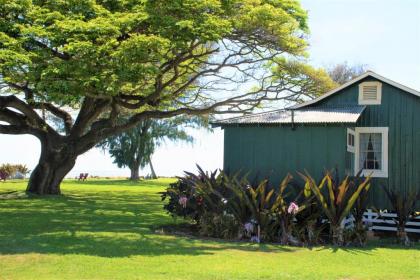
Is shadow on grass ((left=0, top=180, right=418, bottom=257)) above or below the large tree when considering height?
below

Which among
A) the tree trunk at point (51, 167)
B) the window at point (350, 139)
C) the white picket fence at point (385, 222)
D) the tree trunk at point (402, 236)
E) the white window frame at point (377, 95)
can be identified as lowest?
the tree trunk at point (402, 236)

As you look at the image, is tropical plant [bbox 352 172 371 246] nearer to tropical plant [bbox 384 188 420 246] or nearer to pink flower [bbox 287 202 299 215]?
tropical plant [bbox 384 188 420 246]

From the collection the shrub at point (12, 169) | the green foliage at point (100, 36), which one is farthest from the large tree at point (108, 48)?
the shrub at point (12, 169)

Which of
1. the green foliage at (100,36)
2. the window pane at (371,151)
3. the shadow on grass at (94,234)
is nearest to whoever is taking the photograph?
the shadow on grass at (94,234)

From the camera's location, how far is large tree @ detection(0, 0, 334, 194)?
16922 mm

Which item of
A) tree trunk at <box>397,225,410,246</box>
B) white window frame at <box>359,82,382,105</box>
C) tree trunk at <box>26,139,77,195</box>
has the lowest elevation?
tree trunk at <box>397,225,410,246</box>

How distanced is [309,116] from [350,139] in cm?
132

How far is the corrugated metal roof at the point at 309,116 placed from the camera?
49.3 feet

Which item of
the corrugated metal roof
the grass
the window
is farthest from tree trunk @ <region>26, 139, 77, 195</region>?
the window

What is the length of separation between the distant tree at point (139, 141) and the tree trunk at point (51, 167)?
92.3 feet

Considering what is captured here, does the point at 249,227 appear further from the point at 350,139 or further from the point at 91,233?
the point at 350,139

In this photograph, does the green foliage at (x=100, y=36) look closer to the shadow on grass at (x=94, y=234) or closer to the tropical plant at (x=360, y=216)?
the shadow on grass at (x=94, y=234)

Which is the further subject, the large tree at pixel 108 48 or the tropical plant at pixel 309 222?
the large tree at pixel 108 48

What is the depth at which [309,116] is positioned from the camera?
1575 centimetres
